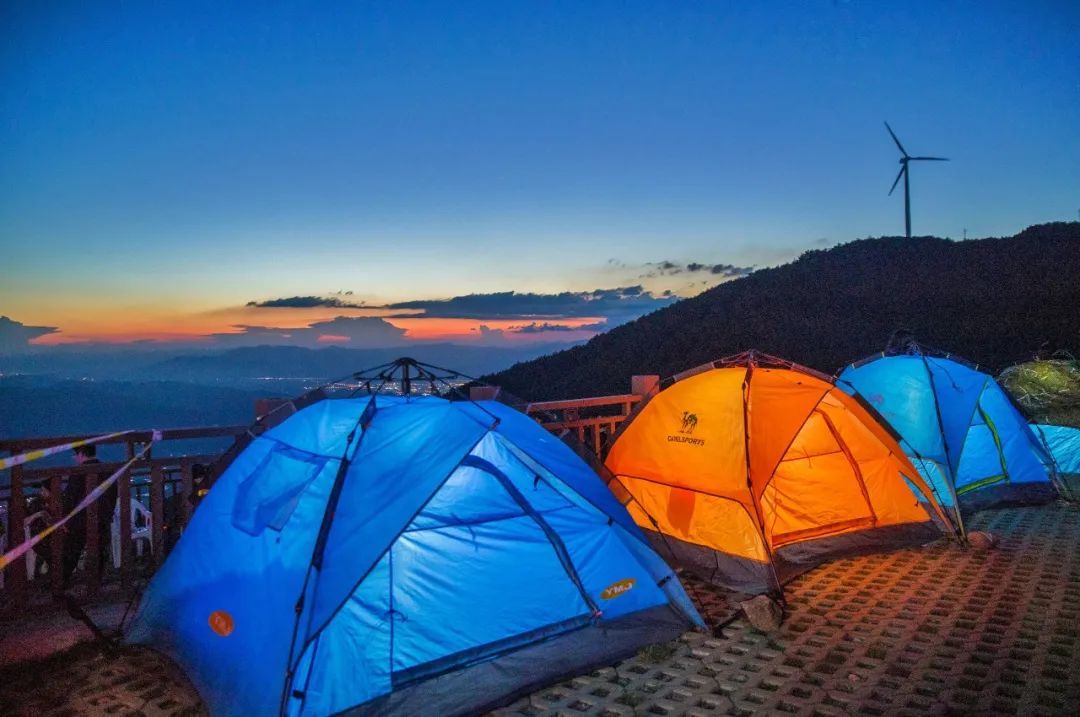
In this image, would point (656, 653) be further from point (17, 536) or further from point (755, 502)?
point (17, 536)

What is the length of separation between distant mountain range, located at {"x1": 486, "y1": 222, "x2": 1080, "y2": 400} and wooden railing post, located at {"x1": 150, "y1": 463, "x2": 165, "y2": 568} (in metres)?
30.9

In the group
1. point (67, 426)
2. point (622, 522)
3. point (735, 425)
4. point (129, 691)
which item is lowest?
point (67, 426)

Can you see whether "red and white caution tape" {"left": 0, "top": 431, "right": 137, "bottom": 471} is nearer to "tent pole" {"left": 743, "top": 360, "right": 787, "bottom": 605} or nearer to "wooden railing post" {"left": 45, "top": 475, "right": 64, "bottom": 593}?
"wooden railing post" {"left": 45, "top": 475, "right": 64, "bottom": 593}

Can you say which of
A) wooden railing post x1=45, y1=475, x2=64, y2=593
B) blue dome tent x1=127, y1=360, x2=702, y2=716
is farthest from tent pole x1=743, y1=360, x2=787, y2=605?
wooden railing post x1=45, y1=475, x2=64, y2=593

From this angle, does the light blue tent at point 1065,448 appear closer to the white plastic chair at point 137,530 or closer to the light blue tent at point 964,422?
the light blue tent at point 964,422

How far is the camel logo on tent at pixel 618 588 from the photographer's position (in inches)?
167

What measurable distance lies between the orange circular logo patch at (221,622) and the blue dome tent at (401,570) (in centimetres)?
1

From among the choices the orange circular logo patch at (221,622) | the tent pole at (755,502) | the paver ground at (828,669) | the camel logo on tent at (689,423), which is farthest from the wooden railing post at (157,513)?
the tent pole at (755,502)

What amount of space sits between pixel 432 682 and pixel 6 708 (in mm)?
2297

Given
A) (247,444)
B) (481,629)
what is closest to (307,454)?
(247,444)

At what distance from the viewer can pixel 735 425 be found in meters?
5.43

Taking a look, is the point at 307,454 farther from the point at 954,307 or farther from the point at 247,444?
the point at 954,307

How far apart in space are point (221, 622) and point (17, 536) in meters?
2.26

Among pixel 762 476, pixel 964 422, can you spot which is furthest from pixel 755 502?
pixel 964 422
